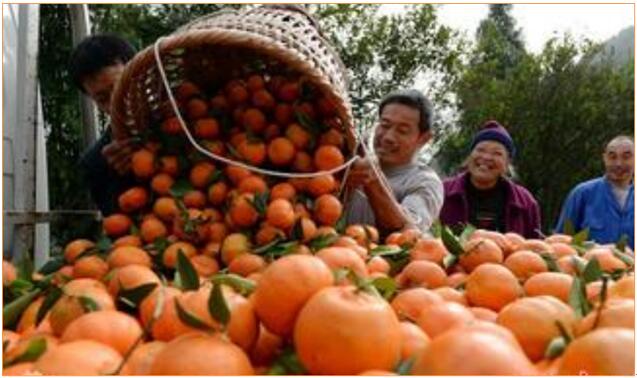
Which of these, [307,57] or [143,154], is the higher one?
[307,57]

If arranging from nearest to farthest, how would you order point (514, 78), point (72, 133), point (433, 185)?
point (433, 185)
point (72, 133)
point (514, 78)

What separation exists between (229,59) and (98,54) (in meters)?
0.59

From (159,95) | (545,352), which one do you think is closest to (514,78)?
(159,95)

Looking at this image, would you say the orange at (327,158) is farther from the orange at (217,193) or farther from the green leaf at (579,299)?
the green leaf at (579,299)

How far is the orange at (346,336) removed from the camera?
875 mm

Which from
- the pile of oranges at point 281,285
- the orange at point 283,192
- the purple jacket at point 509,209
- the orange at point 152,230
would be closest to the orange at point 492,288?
the pile of oranges at point 281,285

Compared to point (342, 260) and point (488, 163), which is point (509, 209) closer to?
point (488, 163)

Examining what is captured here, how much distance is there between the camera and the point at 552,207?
12.5 metres

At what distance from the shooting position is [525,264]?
1.44 m

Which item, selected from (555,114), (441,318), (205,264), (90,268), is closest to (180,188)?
(205,264)

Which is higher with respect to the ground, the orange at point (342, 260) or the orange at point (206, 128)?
the orange at point (206, 128)

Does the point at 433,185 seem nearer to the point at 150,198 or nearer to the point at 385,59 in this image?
the point at 150,198

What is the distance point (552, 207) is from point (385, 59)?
3728 mm

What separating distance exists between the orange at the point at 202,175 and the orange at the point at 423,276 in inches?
23.4
